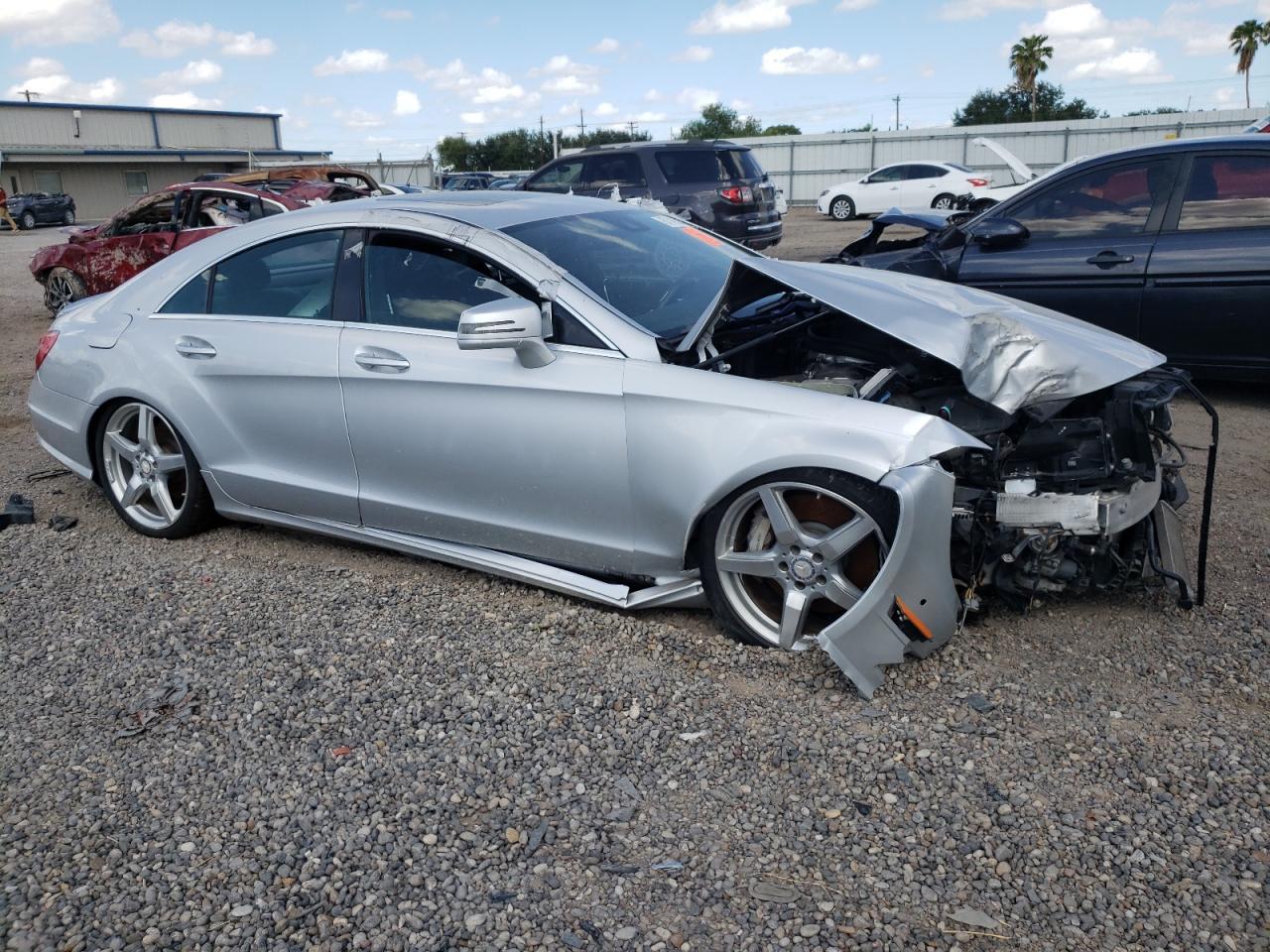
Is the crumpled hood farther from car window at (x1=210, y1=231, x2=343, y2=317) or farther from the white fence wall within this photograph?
the white fence wall

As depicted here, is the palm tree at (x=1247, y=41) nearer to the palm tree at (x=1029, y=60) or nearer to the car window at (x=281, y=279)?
the palm tree at (x=1029, y=60)

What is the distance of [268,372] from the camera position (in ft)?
14.5

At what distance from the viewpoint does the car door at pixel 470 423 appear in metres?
3.74

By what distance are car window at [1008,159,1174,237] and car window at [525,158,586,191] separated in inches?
339

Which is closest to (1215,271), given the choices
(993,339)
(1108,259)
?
(1108,259)

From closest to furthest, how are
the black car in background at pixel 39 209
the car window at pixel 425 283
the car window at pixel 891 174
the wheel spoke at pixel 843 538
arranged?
the wheel spoke at pixel 843 538
the car window at pixel 425 283
the car window at pixel 891 174
the black car in background at pixel 39 209

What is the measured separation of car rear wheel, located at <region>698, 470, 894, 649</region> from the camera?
131 inches

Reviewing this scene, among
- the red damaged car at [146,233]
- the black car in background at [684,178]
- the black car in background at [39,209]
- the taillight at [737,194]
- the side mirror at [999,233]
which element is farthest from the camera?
the black car in background at [39,209]

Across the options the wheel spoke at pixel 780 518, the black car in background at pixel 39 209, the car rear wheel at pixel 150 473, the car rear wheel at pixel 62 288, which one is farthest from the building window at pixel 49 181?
the wheel spoke at pixel 780 518

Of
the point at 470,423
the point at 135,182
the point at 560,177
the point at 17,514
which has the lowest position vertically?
the point at 17,514

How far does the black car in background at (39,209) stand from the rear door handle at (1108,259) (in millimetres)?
40250

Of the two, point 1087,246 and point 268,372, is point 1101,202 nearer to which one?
point 1087,246

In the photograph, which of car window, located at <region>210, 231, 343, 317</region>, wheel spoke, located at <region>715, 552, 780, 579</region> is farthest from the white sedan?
wheel spoke, located at <region>715, 552, 780, 579</region>

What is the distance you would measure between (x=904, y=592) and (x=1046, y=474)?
68 centimetres
